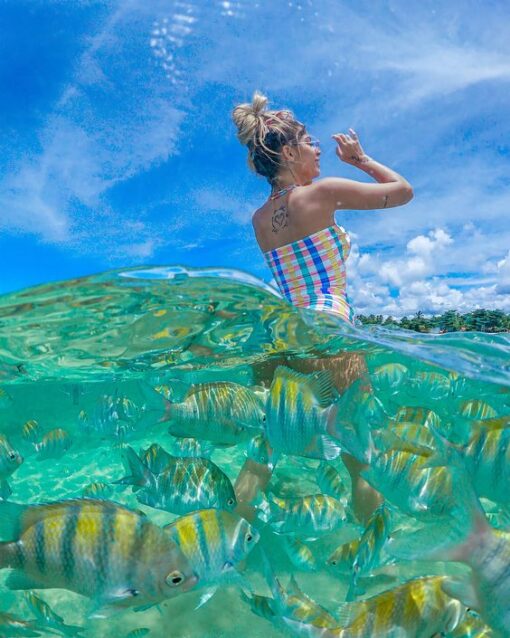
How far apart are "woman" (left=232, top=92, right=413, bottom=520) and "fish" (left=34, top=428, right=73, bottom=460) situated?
367 cm

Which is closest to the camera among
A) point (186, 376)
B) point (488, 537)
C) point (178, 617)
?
point (488, 537)

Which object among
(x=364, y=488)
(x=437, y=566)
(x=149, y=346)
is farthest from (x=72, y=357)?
(x=437, y=566)

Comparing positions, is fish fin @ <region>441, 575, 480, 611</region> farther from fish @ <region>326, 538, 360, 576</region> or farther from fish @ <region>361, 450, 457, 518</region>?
fish @ <region>326, 538, 360, 576</region>

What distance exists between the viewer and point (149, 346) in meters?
8.85

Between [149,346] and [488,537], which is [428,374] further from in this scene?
[488,537]

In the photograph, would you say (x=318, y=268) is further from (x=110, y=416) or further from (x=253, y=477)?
(x=110, y=416)

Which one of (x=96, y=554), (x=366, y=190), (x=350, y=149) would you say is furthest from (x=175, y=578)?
(x=350, y=149)

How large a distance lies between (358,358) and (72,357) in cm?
640

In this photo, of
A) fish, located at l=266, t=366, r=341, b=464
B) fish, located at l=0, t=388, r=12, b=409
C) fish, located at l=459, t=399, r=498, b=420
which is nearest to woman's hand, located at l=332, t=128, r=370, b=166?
fish, located at l=266, t=366, r=341, b=464

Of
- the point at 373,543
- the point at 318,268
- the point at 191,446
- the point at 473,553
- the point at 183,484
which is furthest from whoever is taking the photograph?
the point at 191,446

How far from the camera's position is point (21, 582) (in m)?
2.86

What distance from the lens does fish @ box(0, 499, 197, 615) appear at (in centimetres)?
267

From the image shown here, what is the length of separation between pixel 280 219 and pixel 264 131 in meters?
1.02

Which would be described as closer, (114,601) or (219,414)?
(114,601)
